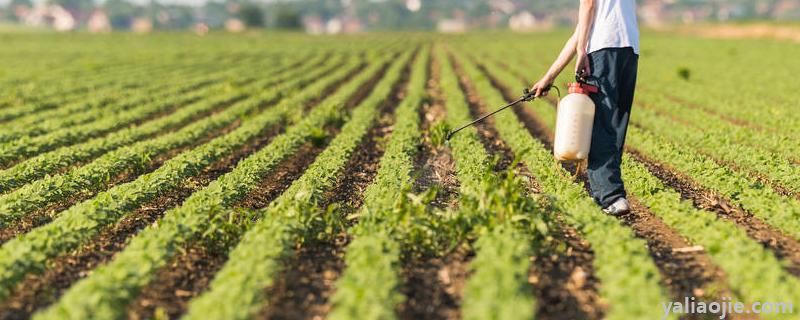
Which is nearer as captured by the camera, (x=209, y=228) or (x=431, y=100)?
(x=209, y=228)

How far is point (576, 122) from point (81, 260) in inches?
179

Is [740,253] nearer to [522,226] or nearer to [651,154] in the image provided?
[522,226]

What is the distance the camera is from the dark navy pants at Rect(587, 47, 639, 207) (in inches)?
233

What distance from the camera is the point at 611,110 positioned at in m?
6.00

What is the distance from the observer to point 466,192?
5559 millimetres

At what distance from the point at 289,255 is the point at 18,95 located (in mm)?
15300

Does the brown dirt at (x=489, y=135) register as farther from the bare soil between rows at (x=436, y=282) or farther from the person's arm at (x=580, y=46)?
the bare soil between rows at (x=436, y=282)

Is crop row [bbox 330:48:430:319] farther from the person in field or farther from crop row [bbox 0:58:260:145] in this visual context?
crop row [bbox 0:58:260:145]

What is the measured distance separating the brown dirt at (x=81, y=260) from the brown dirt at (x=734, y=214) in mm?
5528

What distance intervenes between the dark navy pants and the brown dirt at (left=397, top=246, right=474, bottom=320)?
176 centimetres

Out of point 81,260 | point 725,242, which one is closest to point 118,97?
point 81,260

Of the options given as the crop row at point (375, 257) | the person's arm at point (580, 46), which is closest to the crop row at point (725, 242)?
the person's arm at point (580, 46)

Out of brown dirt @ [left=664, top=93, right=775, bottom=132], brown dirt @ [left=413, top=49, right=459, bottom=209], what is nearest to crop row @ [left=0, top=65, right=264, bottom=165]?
brown dirt @ [left=413, top=49, right=459, bottom=209]

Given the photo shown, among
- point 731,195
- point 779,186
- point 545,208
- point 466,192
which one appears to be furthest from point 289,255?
point 779,186
